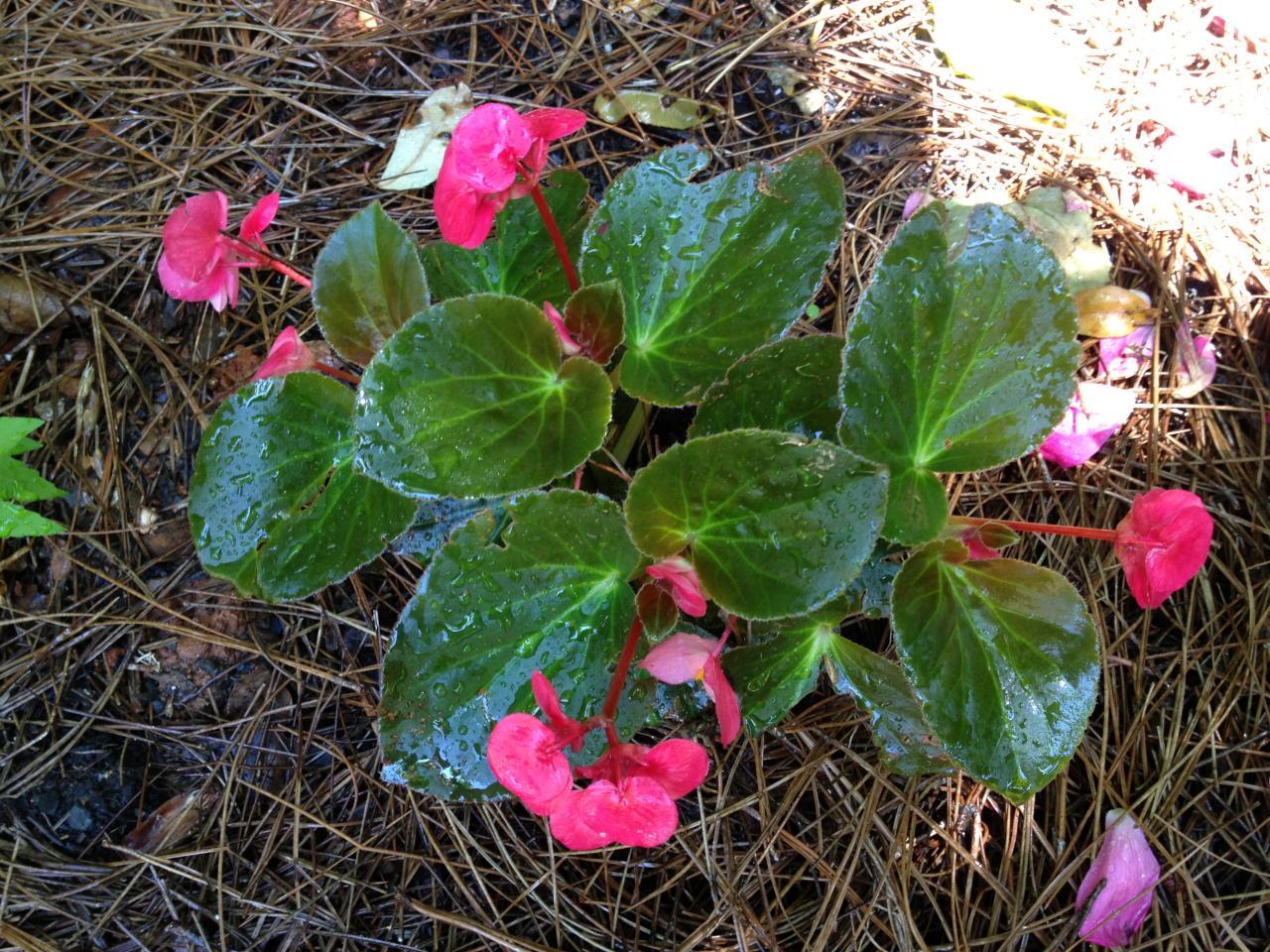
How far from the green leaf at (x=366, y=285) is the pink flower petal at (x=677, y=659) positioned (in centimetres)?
59

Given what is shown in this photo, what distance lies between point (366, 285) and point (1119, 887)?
1422 mm

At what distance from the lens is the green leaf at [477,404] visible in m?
1.07

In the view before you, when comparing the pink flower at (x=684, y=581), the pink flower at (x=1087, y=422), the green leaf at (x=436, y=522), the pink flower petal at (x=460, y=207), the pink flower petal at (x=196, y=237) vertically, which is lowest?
the green leaf at (x=436, y=522)

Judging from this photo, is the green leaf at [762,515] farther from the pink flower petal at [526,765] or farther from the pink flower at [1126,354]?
the pink flower at [1126,354]

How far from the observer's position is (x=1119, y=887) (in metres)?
1.35

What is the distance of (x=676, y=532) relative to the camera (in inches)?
43.7

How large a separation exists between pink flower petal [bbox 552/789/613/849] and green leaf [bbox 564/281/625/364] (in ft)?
1.85

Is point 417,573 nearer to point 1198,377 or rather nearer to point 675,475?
point 675,475

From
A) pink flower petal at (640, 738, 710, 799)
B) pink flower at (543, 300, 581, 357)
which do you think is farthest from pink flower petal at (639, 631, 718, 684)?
pink flower at (543, 300, 581, 357)

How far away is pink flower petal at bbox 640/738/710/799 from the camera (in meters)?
0.93

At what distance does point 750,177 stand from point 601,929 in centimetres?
112

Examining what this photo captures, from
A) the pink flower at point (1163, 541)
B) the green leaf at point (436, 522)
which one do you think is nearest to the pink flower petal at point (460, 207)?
the green leaf at point (436, 522)

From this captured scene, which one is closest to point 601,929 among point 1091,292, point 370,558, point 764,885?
point 764,885

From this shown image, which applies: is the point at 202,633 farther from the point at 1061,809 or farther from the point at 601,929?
the point at 1061,809
